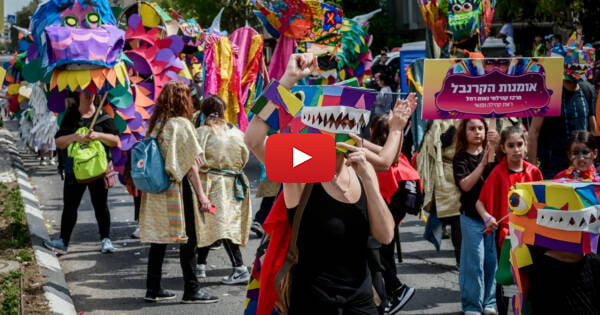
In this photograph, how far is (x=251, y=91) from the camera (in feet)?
35.0

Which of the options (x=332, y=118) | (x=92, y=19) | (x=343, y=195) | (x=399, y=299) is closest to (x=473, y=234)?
(x=399, y=299)

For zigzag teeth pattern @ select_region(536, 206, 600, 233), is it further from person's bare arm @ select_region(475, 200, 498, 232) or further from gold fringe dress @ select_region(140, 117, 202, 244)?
gold fringe dress @ select_region(140, 117, 202, 244)

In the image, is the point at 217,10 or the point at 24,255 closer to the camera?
the point at 24,255

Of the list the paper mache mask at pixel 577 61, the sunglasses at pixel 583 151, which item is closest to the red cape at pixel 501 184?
the sunglasses at pixel 583 151

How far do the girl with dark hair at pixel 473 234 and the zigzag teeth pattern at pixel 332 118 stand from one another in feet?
8.76

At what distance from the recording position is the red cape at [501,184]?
18.8 feet

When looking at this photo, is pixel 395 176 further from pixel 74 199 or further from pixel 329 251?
pixel 74 199

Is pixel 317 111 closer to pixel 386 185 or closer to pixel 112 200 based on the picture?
pixel 386 185

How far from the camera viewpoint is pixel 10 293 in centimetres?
644

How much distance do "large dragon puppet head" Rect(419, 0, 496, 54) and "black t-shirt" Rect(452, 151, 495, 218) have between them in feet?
8.41

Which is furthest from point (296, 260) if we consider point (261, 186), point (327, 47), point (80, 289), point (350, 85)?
point (327, 47)

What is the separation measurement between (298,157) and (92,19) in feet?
19.0

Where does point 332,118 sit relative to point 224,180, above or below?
above

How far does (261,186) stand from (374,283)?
4639 millimetres
